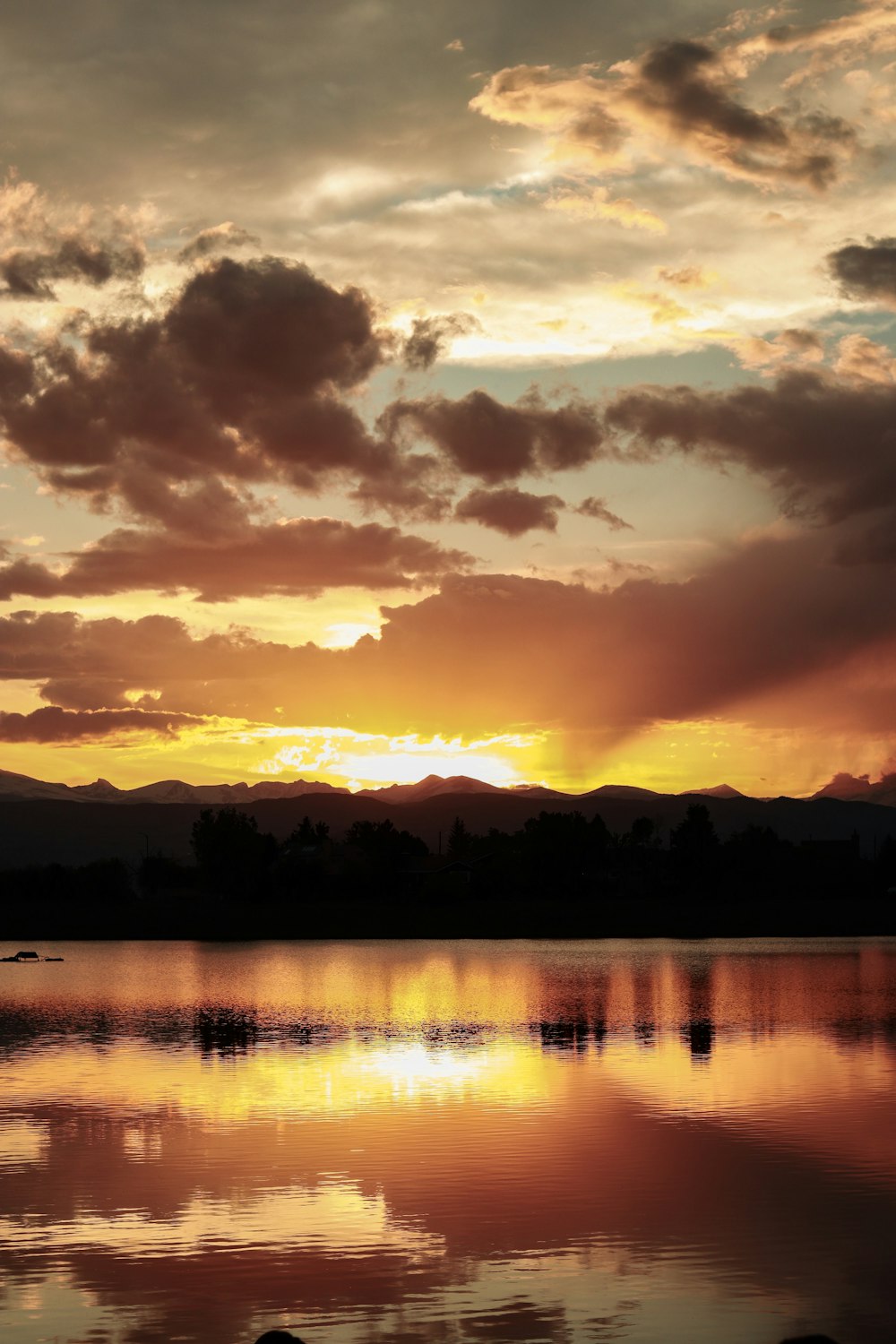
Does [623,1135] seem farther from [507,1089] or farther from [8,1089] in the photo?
[8,1089]

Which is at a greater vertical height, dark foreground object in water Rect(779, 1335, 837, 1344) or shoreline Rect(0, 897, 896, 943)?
dark foreground object in water Rect(779, 1335, 837, 1344)

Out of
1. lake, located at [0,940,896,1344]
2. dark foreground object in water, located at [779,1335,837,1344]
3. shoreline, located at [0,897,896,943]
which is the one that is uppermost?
dark foreground object in water, located at [779,1335,837,1344]

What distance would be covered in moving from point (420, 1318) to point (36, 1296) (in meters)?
6.01

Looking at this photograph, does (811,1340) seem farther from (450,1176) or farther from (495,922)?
(495,922)

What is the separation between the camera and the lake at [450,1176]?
22.3m

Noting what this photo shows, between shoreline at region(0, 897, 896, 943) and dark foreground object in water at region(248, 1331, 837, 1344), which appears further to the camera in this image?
shoreline at region(0, 897, 896, 943)

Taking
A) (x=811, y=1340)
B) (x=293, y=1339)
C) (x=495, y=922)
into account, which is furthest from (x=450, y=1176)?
(x=495, y=922)

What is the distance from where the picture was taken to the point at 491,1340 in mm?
20656

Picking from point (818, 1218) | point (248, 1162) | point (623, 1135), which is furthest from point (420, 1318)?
point (623, 1135)

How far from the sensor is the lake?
→ 22.3 m

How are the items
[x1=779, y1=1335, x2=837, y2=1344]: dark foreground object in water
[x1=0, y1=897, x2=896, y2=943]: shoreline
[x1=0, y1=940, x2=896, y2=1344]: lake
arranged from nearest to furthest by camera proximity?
[x1=779, y1=1335, x2=837, y2=1344]: dark foreground object in water → [x1=0, y1=940, x2=896, y2=1344]: lake → [x1=0, y1=897, x2=896, y2=943]: shoreline

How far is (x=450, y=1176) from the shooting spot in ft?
105

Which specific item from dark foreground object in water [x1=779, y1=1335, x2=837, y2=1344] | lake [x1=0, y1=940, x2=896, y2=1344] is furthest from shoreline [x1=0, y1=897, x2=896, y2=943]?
dark foreground object in water [x1=779, y1=1335, x2=837, y2=1344]

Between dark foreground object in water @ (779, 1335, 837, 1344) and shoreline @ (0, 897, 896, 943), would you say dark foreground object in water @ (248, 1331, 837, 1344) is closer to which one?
dark foreground object in water @ (779, 1335, 837, 1344)
